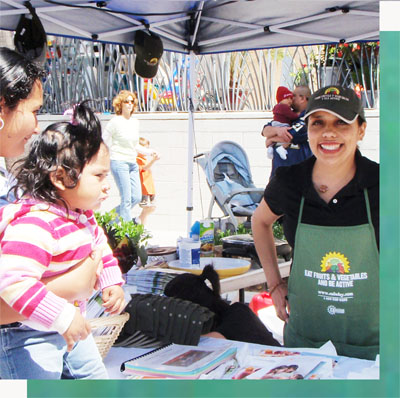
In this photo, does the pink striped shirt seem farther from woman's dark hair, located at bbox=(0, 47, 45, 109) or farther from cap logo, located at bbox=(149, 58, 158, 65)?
cap logo, located at bbox=(149, 58, 158, 65)

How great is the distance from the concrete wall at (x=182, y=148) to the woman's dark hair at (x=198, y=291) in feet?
16.6

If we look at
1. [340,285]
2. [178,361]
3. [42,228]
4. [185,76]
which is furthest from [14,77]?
[185,76]

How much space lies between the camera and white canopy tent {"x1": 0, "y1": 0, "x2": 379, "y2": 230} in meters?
3.63

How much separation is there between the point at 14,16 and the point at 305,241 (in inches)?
94.9

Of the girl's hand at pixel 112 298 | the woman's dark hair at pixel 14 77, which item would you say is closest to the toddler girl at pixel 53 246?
the girl's hand at pixel 112 298

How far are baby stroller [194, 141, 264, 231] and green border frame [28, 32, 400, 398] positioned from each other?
3.87 meters

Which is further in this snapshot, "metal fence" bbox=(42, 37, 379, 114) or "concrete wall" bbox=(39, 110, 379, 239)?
"concrete wall" bbox=(39, 110, 379, 239)

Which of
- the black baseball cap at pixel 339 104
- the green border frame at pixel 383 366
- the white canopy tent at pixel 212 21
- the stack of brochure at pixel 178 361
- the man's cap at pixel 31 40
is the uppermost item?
the white canopy tent at pixel 212 21

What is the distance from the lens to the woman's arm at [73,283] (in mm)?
1449

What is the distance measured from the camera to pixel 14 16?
336 centimetres

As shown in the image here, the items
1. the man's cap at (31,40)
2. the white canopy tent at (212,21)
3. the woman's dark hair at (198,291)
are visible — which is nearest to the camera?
the woman's dark hair at (198,291)

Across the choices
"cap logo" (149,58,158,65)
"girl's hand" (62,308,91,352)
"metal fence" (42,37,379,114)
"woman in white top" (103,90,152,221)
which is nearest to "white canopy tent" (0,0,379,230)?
"cap logo" (149,58,158,65)

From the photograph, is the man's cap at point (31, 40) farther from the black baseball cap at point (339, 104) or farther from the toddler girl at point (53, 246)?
the black baseball cap at point (339, 104)

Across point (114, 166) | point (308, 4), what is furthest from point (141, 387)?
point (114, 166)
